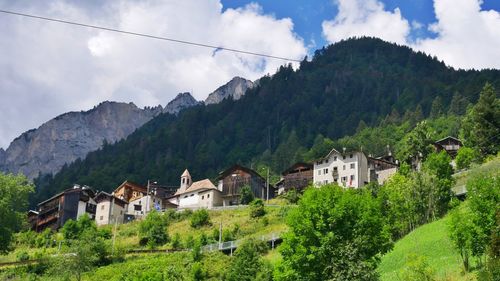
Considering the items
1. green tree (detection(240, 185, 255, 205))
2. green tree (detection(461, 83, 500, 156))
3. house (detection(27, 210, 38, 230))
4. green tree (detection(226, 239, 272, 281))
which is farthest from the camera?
house (detection(27, 210, 38, 230))

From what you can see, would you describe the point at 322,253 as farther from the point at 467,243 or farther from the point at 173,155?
the point at 173,155

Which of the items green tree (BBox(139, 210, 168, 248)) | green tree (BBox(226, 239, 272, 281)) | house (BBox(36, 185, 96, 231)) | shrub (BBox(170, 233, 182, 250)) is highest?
house (BBox(36, 185, 96, 231))

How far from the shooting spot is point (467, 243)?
37281 millimetres

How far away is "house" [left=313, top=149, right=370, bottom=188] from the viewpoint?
10065cm

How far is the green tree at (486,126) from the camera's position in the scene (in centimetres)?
8456

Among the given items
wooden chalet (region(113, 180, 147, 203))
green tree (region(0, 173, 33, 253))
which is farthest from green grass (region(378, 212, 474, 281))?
wooden chalet (region(113, 180, 147, 203))

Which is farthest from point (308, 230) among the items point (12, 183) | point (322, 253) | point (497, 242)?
point (12, 183)

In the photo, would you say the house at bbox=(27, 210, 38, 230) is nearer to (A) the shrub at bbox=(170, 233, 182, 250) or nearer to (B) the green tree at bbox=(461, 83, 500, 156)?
(A) the shrub at bbox=(170, 233, 182, 250)

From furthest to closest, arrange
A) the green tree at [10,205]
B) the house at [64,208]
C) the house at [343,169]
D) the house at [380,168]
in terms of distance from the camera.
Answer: the house at [64,208]
the house at [380,168]
the house at [343,169]
the green tree at [10,205]

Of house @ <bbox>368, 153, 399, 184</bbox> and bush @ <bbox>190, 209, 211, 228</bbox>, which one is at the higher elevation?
house @ <bbox>368, 153, 399, 184</bbox>

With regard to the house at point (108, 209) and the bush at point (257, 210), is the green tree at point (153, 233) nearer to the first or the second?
the bush at point (257, 210)

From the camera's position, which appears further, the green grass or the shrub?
the shrub

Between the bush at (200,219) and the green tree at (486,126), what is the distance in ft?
119

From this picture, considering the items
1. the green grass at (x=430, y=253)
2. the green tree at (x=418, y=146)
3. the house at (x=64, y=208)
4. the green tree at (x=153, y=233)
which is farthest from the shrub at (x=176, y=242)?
the green tree at (x=418, y=146)
